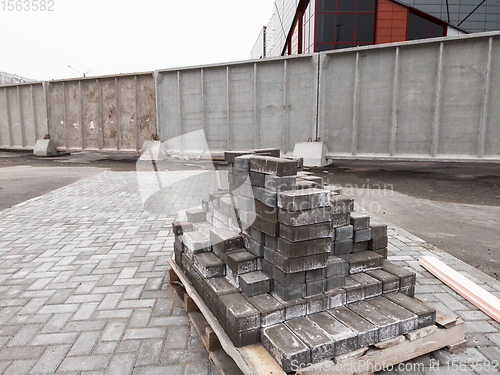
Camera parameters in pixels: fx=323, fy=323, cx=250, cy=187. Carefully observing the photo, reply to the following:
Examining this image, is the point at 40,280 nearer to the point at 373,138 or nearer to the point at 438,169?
the point at 373,138

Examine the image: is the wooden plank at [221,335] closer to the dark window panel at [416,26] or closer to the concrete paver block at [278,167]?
the concrete paver block at [278,167]

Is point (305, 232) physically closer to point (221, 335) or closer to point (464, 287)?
point (221, 335)

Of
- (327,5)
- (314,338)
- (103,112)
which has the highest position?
(327,5)

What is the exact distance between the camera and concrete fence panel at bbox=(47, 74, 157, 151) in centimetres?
1463

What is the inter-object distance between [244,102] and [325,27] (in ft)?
55.6

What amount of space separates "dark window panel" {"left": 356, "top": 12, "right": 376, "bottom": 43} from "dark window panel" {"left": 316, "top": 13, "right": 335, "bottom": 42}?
2.03 metres

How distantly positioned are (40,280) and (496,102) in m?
11.5

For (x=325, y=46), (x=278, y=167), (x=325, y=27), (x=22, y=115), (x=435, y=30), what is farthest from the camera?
(x=435, y=30)

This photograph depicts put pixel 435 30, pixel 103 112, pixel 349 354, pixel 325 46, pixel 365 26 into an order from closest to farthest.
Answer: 1. pixel 349 354
2. pixel 103 112
3. pixel 365 26
4. pixel 325 46
5. pixel 435 30

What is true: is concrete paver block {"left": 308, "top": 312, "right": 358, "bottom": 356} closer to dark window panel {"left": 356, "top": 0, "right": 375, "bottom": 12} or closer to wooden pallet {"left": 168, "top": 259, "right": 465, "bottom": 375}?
wooden pallet {"left": 168, "top": 259, "right": 465, "bottom": 375}

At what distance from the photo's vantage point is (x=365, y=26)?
25391mm

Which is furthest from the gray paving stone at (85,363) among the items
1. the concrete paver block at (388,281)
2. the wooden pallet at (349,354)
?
the concrete paver block at (388,281)

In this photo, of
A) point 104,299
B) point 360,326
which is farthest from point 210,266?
point 104,299

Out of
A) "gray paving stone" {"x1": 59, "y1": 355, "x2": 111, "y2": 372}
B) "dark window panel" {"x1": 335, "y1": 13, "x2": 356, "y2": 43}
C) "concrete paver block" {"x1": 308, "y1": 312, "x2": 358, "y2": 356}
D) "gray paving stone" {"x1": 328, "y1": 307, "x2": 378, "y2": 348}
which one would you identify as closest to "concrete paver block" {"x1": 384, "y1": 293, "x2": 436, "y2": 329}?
"gray paving stone" {"x1": 328, "y1": 307, "x2": 378, "y2": 348}
